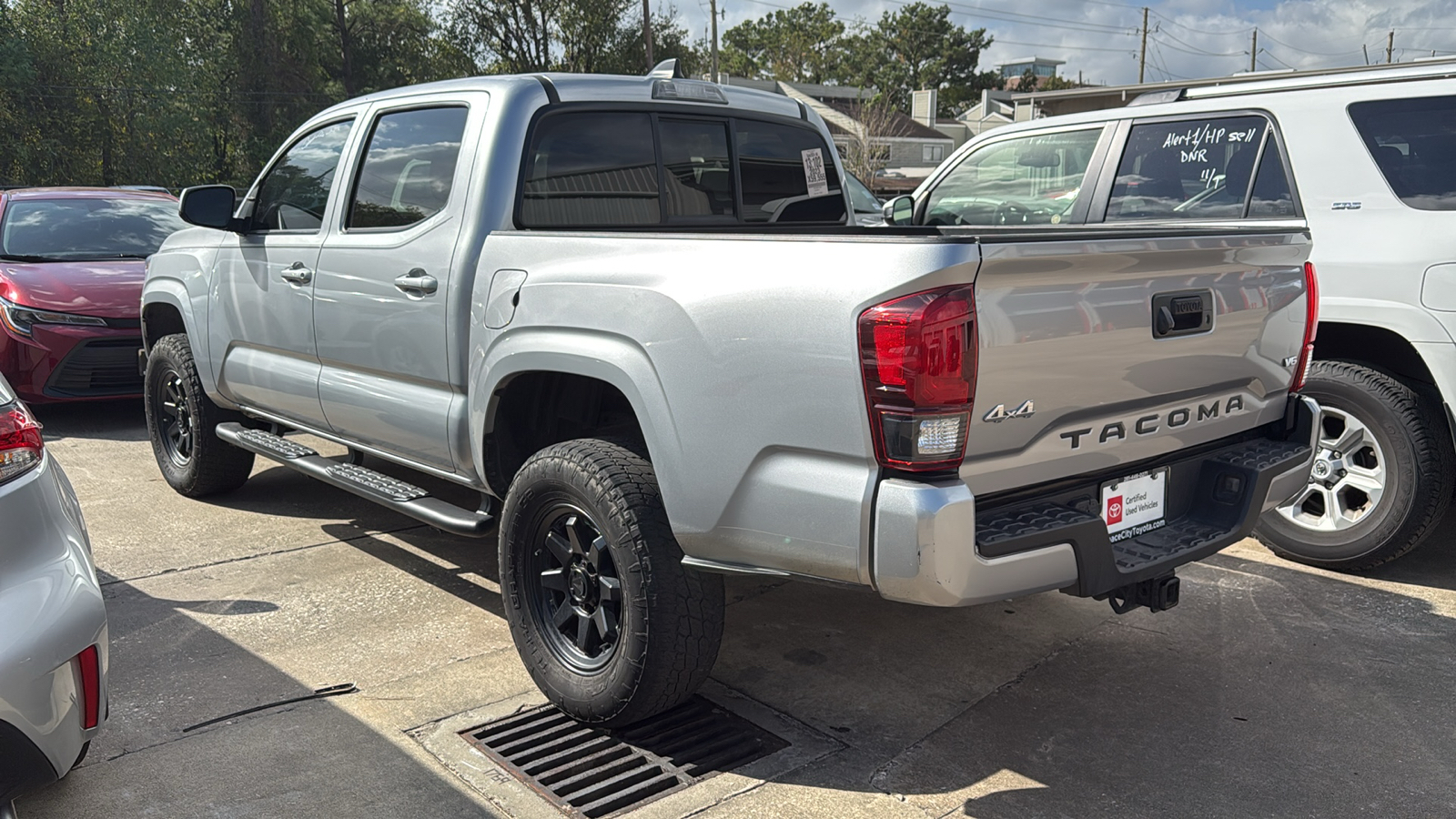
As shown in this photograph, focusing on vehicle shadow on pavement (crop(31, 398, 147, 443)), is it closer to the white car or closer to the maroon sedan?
the maroon sedan

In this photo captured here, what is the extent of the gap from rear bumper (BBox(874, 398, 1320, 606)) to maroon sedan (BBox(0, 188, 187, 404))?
6955mm

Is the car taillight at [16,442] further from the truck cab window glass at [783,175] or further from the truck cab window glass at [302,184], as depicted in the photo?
the truck cab window glass at [783,175]

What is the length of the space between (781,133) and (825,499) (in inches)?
101

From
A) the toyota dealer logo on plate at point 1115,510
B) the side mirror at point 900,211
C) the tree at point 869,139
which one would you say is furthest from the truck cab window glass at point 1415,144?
the tree at point 869,139

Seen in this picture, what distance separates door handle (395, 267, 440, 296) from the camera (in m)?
3.94

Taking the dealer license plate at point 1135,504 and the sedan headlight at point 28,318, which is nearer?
the dealer license plate at point 1135,504

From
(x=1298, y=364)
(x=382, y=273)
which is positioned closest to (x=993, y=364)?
(x=1298, y=364)

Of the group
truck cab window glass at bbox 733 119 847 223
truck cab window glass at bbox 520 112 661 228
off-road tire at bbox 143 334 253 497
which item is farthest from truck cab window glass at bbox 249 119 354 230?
truck cab window glass at bbox 733 119 847 223

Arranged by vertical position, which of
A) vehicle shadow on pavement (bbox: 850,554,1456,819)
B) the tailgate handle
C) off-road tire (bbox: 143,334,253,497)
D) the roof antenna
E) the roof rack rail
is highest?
the roof antenna

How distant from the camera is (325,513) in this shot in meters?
5.84

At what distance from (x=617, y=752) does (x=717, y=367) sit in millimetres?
1249

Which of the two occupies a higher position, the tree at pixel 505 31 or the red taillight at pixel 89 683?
the tree at pixel 505 31

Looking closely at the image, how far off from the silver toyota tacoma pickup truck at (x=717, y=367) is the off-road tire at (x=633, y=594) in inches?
0.4

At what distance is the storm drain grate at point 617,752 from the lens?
310 centimetres
